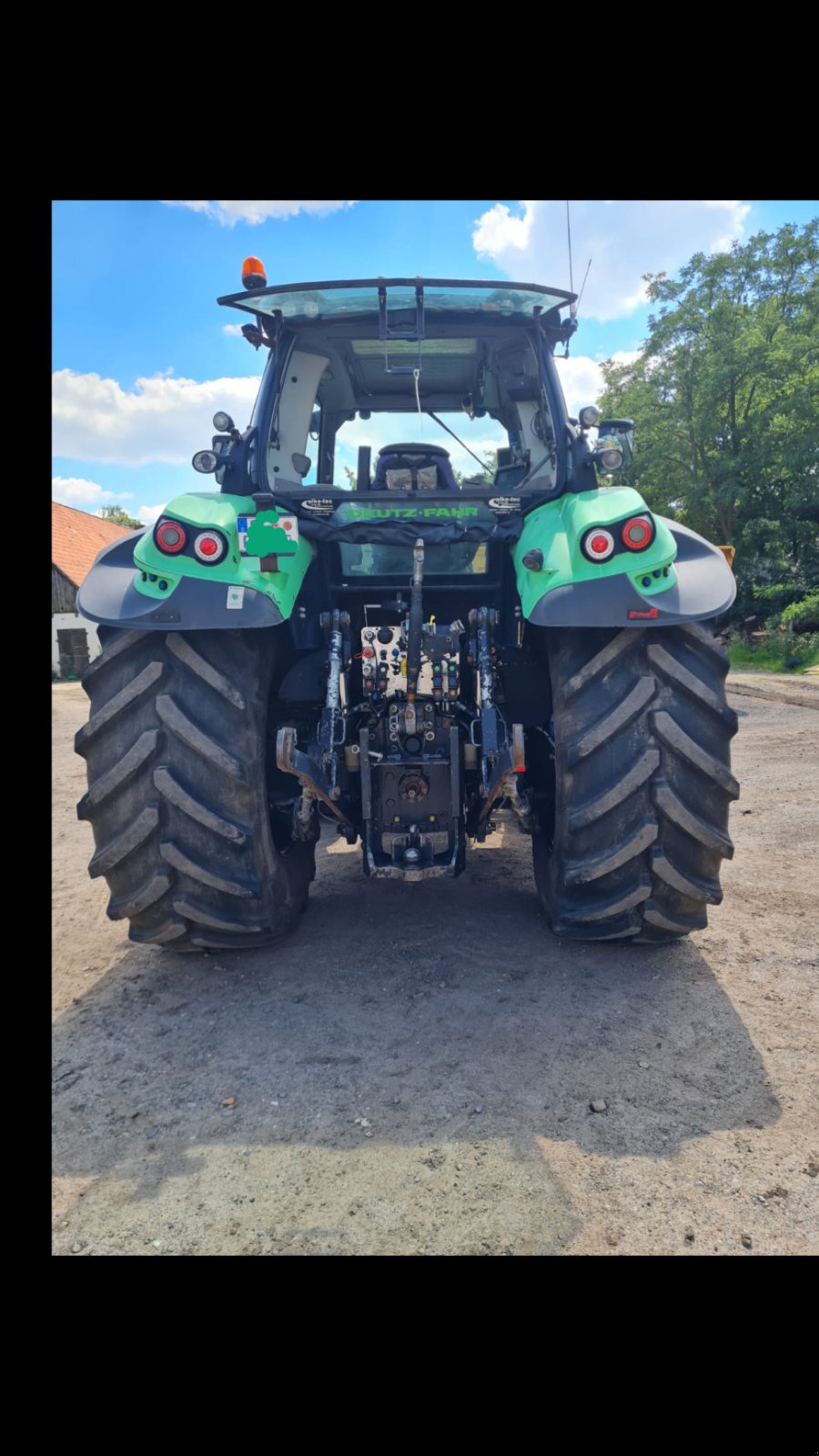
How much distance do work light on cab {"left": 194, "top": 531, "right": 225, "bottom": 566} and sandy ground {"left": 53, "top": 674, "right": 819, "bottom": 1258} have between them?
1.63 meters

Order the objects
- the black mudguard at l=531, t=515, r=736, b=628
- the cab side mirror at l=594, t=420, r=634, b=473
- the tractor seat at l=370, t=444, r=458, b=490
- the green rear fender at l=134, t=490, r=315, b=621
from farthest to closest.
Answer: the tractor seat at l=370, t=444, r=458, b=490 → the cab side mirror at l=594, t=420, r=634, b=473 → the green rear fender at l=134, t=490, r=315, b=621 → the black mudguard at l=531, t=515, r=736, b=628

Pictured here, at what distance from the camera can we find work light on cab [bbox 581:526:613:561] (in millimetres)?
2738

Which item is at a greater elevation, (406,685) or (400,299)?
(400,299)

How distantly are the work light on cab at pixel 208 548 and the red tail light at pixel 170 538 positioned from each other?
0.05 meters

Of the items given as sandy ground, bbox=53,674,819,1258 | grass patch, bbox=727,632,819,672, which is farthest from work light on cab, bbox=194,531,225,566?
grass patch, bbox=727,632,819,672

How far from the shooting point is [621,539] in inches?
108

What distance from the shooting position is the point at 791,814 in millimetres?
5000

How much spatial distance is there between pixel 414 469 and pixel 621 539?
1528 millimetres

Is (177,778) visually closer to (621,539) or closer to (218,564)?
(218,564)

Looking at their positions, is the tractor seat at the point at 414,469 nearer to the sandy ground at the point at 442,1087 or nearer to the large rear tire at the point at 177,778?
the large rear tire at the point at 177,778

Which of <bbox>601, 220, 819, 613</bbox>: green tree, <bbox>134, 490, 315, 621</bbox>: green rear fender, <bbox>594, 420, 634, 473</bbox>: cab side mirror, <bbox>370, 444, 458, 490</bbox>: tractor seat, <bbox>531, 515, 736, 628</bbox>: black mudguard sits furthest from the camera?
<bbox>601, 220, 819, 613</bbox>: green tree

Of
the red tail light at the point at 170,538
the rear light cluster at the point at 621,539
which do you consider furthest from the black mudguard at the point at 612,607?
the red tail light at the point at 170,538

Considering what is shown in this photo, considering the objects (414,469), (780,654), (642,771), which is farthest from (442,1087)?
(780,654)

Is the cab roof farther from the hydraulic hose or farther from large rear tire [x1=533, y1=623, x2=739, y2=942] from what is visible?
large rear tire [x1=533, y1=623, x2=739, y2=942]
